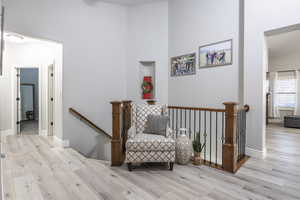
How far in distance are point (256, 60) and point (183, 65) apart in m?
1.55

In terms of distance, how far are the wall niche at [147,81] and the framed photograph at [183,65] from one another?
2.02 feet

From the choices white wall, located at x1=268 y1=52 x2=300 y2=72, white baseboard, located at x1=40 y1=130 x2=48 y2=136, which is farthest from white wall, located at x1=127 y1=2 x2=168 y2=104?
white wall, located at x1=268 y1=52 x2=300 y2=72

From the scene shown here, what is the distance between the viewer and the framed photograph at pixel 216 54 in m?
3.20

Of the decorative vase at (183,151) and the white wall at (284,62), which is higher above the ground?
the white wall at (284,62)

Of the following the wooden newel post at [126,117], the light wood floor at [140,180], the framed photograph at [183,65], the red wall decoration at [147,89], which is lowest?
the light wood floor at [140,180]

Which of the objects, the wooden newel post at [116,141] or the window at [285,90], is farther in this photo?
the window at [285,90]

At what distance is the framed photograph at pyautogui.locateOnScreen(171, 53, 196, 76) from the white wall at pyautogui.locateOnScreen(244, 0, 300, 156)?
1136 mm

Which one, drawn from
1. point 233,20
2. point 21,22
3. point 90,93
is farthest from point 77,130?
point 233,20

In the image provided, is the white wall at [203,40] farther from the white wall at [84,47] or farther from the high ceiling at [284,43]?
the high ceiling at [284,43]

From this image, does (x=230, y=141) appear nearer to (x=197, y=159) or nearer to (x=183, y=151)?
(x=197, y=159)

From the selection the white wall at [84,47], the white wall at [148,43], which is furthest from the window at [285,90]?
the white wall at [84,47]

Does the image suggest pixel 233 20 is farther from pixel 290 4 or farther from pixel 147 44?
pixel 147 44

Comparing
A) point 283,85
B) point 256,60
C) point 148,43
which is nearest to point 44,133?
point 148,43

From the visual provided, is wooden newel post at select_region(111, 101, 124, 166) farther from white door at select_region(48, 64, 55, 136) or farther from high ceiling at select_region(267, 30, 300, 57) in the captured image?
high ceiling at select_region(267, 30, 300, 57)
